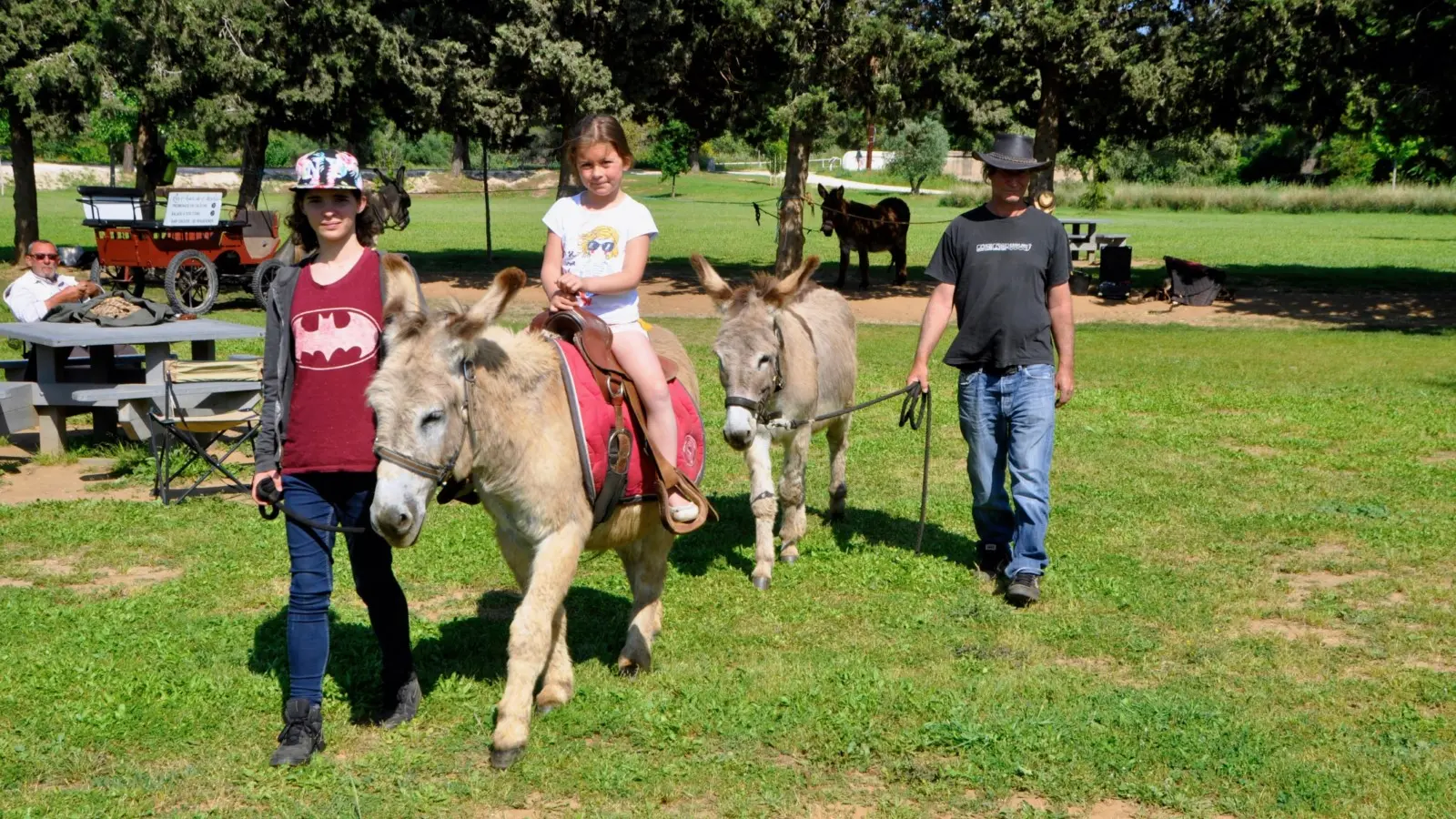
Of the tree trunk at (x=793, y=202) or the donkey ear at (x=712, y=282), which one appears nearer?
the donkey ear at (x=712, y=282)

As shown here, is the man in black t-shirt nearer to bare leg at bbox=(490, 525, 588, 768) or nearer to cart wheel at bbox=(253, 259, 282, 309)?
bare leg at bbox=(490, 525, 588, 768)

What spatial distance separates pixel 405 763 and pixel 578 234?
2.26m

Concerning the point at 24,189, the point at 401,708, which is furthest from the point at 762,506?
the point at 24,189

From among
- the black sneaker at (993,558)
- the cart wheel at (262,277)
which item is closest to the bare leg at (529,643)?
the black sneaker at (993,558)

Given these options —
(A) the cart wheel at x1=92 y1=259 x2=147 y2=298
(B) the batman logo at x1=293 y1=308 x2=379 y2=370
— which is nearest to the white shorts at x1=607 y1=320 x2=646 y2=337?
(B) the batman logo at x1=293 y1=308 x2=379 y2=370

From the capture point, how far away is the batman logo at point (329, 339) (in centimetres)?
466

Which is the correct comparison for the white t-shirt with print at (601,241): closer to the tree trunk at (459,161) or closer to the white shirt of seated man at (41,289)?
the white shirt of seated man at (41,289)

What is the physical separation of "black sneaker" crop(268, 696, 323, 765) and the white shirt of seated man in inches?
327

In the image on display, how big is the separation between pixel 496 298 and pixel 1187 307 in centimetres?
2086

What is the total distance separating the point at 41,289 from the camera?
1191cm

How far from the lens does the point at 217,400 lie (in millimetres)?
9586

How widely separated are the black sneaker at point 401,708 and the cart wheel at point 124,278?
18.5 m

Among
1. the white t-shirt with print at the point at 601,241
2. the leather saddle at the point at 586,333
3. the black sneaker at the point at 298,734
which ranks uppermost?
the white t-shirt with print at the point at 601,241

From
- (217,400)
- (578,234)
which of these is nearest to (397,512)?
(578,234)
